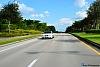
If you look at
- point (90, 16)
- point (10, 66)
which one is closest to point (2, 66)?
point (10, 66)

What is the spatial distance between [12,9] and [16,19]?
4626 mm

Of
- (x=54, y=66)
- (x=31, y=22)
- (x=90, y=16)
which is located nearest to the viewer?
(x=54, y=66)

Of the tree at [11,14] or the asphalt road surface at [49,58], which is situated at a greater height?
the tree at [11,14]

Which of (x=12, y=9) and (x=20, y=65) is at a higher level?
(x=12, y=9)

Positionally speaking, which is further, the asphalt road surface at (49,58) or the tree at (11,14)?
the tree at (11,14)

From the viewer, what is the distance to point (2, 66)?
1419cm

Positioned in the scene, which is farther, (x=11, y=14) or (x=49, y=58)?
(x=11, y=14)

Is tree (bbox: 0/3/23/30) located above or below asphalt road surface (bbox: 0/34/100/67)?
above

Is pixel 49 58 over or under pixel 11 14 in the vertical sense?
under

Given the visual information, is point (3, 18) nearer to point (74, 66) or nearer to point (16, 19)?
point (16, 19)

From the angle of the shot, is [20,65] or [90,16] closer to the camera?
[20,65]

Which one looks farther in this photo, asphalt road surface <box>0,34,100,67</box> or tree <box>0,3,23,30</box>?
tree <box>0,3,23,30</box>

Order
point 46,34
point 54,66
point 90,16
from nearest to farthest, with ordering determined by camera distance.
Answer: point 54,66 < point 46,34 < point 90,16

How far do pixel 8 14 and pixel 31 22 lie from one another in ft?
236
